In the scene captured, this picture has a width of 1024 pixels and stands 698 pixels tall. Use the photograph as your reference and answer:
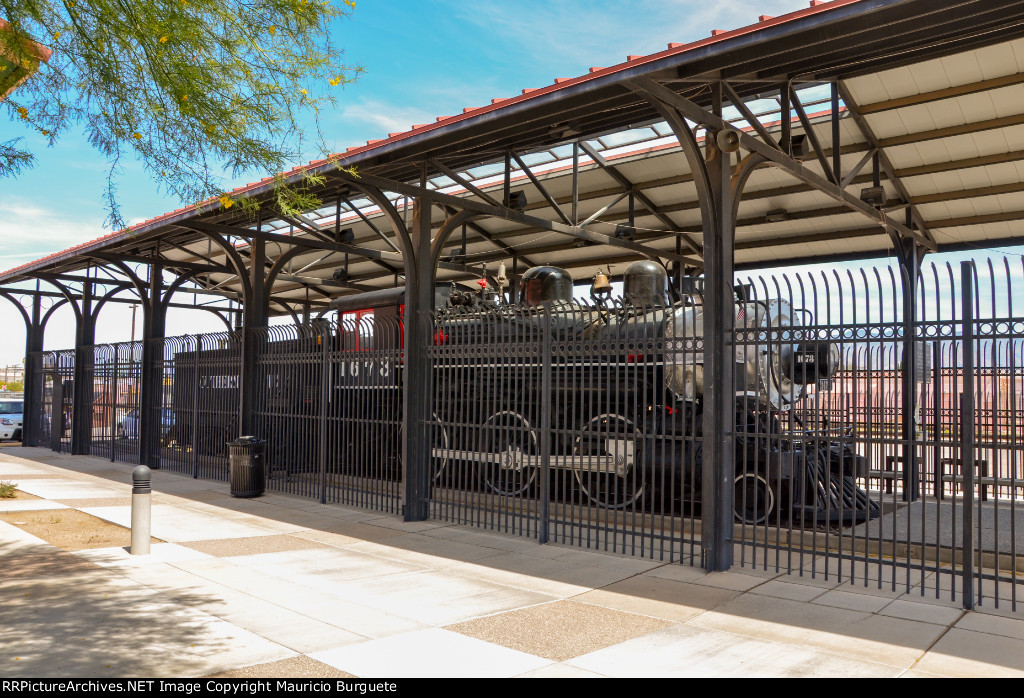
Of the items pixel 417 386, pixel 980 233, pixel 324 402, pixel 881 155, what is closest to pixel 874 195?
pixel 881 155

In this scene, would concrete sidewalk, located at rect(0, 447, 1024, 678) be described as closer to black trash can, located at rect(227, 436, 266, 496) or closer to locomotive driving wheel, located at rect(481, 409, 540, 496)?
locomotive driving wheel, located at rect(481, 409, 540, 496)

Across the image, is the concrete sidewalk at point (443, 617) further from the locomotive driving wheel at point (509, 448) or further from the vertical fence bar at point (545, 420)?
the locomotive driving wheel at point (509, 448)

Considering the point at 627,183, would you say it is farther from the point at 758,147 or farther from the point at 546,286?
the point at 758,147

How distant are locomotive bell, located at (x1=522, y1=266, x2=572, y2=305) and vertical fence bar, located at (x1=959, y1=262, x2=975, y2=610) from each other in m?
6.68

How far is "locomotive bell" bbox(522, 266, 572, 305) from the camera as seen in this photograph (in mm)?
11742

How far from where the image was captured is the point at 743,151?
9.86 metres

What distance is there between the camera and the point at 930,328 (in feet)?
18.2

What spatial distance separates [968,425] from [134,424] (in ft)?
51.1

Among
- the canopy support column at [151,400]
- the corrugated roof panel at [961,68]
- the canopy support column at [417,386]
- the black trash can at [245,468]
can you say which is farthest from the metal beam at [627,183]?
the canopy support column at [151,400]

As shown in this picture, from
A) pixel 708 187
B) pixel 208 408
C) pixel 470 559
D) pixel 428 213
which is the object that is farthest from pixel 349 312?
pixel 708 187

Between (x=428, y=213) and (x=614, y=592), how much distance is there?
552cm

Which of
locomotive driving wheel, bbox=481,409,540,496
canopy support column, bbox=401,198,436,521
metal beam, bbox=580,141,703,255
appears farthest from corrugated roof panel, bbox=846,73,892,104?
locomotive driving wheel, bbox=481,409,540,496

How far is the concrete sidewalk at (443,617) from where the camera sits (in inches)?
165

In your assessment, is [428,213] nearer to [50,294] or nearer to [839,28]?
[839,28]
